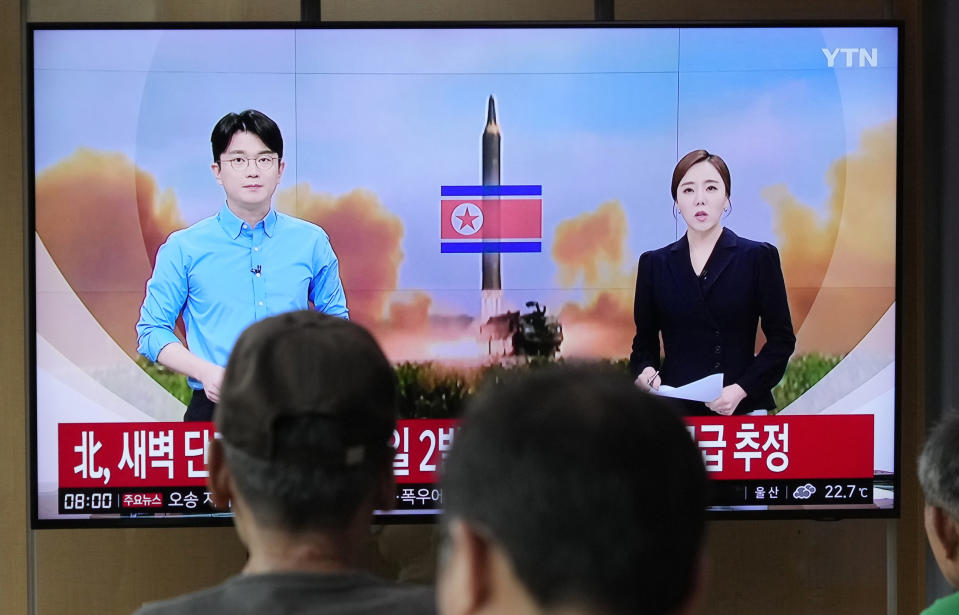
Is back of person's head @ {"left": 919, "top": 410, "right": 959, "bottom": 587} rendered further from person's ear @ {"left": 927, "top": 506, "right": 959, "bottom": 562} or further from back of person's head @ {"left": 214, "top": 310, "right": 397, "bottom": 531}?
back of person's head @ {"left": 214, "top": 310, "right": 397, "bottom": 531}

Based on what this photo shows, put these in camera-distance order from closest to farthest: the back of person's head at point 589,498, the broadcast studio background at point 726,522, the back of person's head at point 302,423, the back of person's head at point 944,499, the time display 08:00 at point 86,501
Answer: the back of person's head at point 589,498, the back of person's head at point 302,423, the back of person's head at point 944,499, the time display 08:00 at point 86,501, the broadcast studio background at point 726,522

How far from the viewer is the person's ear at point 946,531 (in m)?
1.49

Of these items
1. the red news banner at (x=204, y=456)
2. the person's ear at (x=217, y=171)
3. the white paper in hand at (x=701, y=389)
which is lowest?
the red news banner at (x=204, y=456)

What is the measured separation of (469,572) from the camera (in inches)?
25.5

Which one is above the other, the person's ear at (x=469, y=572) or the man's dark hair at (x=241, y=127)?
the man's dark hair at (x=241, y=127)

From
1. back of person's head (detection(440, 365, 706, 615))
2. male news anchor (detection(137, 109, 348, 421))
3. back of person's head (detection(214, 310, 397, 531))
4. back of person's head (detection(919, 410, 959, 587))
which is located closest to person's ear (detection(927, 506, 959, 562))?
back of person's head (detection(919, 410, 959, 587))

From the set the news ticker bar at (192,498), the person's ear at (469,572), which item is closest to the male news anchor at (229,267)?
the news ticker bar at (192,498)

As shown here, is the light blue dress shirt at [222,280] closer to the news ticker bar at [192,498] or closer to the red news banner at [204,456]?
the red news banner at [204,456]

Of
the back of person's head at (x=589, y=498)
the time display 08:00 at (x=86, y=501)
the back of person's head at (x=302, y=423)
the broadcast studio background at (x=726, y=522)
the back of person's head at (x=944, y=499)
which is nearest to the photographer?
the back of person's head at (x=589, y=498)

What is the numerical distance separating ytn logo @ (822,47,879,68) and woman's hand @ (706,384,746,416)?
103cm

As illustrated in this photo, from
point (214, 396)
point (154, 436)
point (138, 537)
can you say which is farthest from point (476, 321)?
point (138, 537)

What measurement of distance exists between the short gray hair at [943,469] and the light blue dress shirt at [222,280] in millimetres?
1824

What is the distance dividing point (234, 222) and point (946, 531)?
7.00 feet

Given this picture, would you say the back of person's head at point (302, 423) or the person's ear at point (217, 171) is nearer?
the back of person's head at point (302, 423)
